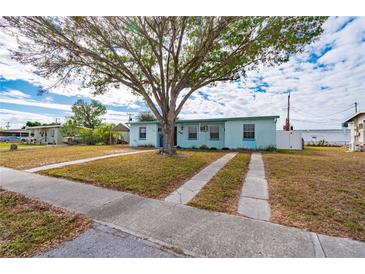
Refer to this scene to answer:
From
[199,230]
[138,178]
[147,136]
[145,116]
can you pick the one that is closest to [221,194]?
[199,230]

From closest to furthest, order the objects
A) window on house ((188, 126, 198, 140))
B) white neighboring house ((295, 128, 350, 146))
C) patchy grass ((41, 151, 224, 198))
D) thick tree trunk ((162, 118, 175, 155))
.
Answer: patchy grass ((41, 151, 224, 198)) < thick tree trunk ((162, 118, 175, 155)) < window on house ((188, 126, 198, 140)) < white neighboring house ((295, 128, 350, 146))

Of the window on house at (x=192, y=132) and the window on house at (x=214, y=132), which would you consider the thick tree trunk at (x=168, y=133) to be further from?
the window on house at (x=214, y=132)

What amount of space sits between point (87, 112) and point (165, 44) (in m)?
37.9

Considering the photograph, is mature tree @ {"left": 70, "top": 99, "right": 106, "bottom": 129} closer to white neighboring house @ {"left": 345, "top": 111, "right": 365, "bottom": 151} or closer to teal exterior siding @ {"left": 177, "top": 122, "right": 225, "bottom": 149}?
teal exterior siding @ {"left": 177, "top": 122, "right": 225, "bottom": 149}

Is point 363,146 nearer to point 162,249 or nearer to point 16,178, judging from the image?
point 162,249

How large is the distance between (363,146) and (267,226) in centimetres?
1790

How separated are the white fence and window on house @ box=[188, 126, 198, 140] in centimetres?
860

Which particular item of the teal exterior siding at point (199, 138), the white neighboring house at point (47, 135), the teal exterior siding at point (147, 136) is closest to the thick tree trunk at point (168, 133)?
the teal exterior siding at point (199, 138)

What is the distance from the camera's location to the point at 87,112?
39.4 metres

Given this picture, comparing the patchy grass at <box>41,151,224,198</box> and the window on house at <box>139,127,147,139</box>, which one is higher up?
the window on house at <box>139,127,147,139</box>

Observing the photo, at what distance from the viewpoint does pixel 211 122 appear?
1517 centimetres

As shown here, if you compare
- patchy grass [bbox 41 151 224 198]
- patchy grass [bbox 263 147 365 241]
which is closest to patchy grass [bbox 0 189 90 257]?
patchy grass [bbox 41 151 224 198]

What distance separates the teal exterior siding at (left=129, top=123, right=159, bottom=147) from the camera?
17141mm
